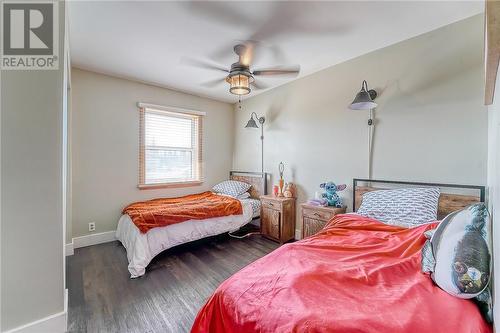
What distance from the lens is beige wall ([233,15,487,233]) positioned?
2059 mm

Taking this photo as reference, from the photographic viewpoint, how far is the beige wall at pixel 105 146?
10.4ft

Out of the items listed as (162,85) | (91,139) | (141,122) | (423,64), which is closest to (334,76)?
(423,64)

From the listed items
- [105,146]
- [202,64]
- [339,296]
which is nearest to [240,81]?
[202,64]

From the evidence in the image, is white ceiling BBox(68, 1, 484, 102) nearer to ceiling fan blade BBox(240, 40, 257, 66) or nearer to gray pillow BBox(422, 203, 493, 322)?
ceiling fan blade BBox(240, 40, 257, 66)

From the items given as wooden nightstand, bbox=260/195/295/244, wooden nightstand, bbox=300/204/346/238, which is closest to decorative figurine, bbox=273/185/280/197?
wooden nightstand, bbox=260/195/295/244

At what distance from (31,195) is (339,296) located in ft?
6.43

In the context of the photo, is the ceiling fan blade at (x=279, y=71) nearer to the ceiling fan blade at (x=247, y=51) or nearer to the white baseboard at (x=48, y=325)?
the ceiling fan blade at (x=247, y=51)

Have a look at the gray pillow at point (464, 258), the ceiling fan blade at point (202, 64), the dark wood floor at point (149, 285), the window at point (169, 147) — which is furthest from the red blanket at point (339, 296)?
the window at point (169, 147)

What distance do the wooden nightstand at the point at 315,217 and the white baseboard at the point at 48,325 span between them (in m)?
2.46

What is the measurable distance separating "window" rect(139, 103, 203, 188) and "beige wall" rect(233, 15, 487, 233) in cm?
180

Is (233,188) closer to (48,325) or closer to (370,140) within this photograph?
(370,140)

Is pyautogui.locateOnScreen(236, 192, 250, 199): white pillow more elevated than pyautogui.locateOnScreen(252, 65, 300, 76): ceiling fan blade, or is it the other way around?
pyautogui.locateOnScreen(252, 65, 300, 76): ceiling fan blade

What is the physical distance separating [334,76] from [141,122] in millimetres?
3054

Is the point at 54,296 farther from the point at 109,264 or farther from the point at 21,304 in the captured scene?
the point at 109,264
